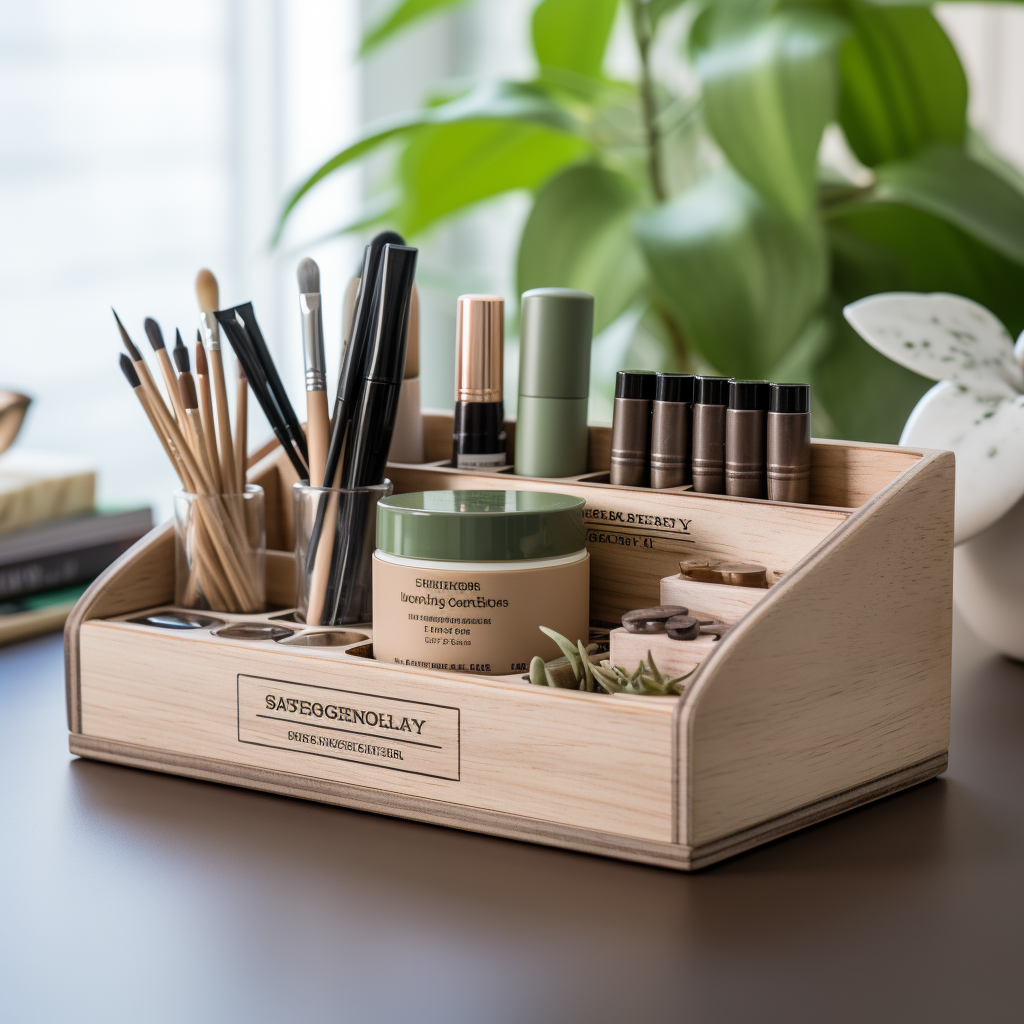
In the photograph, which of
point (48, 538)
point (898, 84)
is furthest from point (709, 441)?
point (898, 84)

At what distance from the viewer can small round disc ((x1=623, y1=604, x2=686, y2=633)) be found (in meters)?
0.40

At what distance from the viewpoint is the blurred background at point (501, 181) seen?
0.89 meters

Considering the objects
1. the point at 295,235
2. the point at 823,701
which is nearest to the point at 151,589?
the point at 823,701

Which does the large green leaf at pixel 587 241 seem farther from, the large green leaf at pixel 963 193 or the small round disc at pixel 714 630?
the small round disc at pixel 714 630

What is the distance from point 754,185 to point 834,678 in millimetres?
537

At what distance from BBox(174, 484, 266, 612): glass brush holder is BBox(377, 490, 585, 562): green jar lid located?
91 millimetres

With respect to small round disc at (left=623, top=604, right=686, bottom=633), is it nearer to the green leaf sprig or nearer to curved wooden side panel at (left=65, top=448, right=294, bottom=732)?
the green leaf sprig

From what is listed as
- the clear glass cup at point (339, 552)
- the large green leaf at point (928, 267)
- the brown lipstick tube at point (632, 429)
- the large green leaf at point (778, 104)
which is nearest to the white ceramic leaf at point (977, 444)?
the brown lipstick tube at point (632, 429)

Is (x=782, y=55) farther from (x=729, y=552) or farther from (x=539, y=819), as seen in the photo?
(x=539, y=819)

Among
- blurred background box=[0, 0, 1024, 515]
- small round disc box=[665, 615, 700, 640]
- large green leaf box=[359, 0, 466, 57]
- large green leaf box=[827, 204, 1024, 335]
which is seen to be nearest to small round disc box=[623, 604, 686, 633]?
small round disc box=[665, 615, 700, 640]

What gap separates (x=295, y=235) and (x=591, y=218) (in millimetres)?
704

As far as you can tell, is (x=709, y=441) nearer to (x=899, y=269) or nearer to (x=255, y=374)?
(x=255, y=374)

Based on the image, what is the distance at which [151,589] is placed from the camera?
0.50 meters

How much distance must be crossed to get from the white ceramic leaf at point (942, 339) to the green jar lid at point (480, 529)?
0.56 ft
